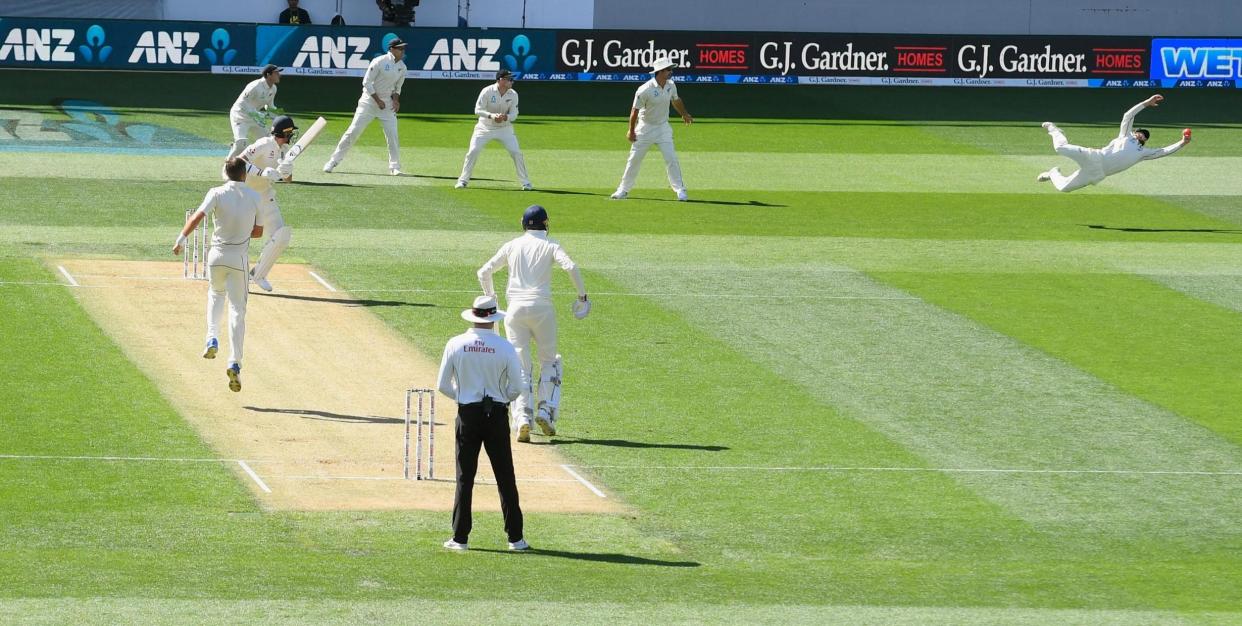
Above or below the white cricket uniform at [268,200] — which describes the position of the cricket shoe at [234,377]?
below

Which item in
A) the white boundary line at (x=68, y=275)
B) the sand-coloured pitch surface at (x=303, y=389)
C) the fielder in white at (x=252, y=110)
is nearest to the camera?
the sand-coloured pitch surface at (x=303, y=389)

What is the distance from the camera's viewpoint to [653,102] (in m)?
27.5

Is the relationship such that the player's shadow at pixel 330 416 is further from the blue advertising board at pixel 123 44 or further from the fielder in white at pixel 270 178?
the blue advertising board at pixel 123 44

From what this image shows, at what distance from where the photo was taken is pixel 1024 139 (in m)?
37.3

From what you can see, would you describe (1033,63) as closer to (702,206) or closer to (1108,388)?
(702,206)

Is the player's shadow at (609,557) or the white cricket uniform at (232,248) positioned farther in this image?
the white cricket uniform at (232,248)

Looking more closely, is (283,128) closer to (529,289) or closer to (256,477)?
(529,289)

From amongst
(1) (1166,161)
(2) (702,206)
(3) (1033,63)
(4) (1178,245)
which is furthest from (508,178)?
(3) (1033,63)

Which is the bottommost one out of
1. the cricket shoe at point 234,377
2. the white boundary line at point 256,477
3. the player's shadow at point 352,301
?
the white boundary line at point 256,477

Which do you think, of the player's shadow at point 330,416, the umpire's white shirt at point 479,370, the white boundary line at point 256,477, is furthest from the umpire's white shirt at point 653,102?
the umpire's white shirt at point 479,370

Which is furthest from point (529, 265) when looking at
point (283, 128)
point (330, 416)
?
point (283, 128)

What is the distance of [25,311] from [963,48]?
2698cm

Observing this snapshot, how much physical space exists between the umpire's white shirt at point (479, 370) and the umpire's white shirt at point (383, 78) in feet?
58.6

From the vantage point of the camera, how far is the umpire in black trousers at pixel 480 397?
470 inches
